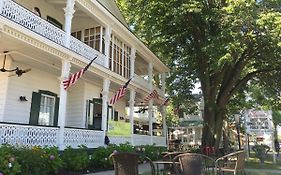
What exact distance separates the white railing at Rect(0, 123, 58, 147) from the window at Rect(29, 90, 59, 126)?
9.15ft

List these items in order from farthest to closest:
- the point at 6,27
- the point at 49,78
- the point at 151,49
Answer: the point at 151,49 < the point at 49,78 < the point at 6,27

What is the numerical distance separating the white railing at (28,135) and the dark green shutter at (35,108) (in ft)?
8.86

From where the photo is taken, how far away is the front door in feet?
60.5

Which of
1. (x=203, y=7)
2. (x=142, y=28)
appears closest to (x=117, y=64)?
(x=142, y=28)

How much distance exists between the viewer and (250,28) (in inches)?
690

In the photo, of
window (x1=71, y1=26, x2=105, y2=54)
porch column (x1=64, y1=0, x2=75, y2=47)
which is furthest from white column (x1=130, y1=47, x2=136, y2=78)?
porch column (x1=64, y1=0, x2=75, y2=47)

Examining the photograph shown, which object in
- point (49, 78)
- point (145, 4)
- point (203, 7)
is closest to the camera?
point (49, 78)

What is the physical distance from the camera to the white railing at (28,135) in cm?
1005

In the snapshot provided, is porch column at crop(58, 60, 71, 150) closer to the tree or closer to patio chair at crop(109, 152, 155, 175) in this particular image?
patio chair at crop(109, 152, 155, 175)

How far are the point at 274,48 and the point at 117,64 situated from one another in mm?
9109

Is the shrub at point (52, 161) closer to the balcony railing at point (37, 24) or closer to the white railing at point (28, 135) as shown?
the white railing at point (28, 135)

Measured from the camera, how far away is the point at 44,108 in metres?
15.4

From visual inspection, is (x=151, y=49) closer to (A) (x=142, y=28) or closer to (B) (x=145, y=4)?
(A) (x=142, y=28)

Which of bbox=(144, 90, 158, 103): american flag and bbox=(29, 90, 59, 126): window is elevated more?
bbox=(144, 90, 158, 103): american flag
